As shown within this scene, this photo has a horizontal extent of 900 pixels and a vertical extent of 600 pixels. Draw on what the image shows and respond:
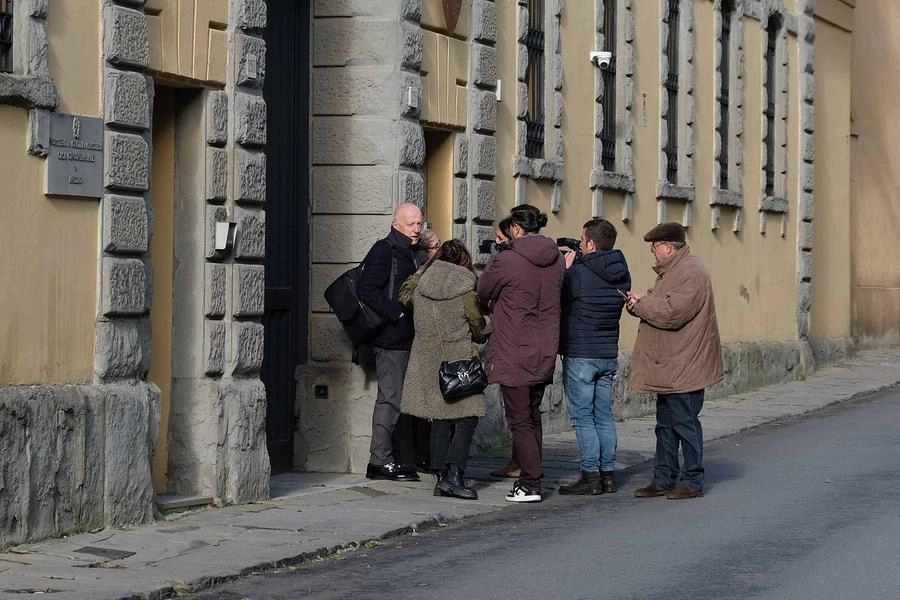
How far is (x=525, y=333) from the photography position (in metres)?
11.9

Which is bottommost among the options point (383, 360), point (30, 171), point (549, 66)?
point (383, 360)

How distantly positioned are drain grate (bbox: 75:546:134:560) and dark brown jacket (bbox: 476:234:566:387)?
3.33m

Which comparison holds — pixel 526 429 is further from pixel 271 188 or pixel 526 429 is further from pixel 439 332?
pixel 271 188

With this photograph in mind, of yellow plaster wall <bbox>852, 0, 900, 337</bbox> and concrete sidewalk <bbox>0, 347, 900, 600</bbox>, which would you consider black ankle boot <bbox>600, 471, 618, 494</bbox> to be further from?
yellow plaster wall <bbox>852, 0, 900, 337</bbox>

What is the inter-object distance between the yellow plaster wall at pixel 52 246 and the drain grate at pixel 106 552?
3.11ft

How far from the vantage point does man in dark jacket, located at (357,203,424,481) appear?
41.6ft

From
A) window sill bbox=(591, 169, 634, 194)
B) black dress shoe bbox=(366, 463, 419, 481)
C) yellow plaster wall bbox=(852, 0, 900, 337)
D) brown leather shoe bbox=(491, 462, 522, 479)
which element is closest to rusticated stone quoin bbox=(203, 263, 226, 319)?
black dress shoe bbox=(366, 463, 419, 481)

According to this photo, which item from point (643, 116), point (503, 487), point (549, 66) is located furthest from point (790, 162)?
point (503, 487)

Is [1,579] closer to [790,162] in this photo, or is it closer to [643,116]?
[643,116]

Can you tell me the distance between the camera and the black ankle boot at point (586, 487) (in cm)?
1244

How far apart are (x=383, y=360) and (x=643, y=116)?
25.9 feet

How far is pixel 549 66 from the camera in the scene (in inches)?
679

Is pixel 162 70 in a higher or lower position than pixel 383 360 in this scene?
higher

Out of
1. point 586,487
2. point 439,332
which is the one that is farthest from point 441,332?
point 586,487
